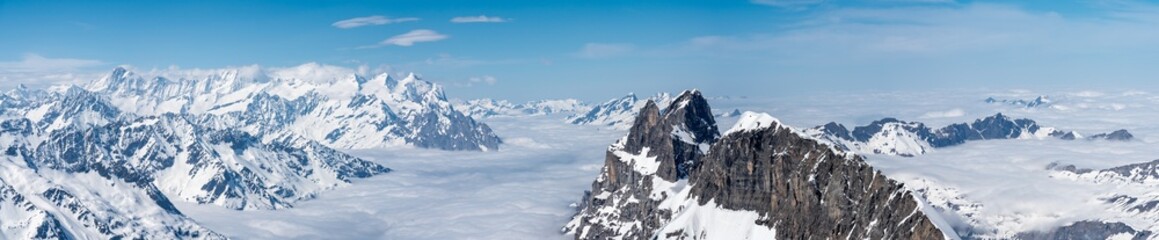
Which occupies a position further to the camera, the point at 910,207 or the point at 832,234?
the point at 832,234

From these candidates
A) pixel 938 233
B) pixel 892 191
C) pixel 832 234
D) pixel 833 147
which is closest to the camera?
A: pixel 938 233

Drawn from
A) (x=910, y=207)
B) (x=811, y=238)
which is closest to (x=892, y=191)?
(x=910, y=207)

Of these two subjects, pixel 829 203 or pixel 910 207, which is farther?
pixel 829 203

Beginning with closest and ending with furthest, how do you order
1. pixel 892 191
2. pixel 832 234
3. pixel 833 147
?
pixel 892 191
pixel 832 234
pixel 833 147

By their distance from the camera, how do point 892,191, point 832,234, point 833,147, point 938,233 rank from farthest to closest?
point 833,147 → point 832,234 → point 892,191 → point 938,233

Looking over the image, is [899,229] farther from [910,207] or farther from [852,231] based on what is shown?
[852,231]

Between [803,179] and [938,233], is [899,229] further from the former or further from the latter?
[803,179]

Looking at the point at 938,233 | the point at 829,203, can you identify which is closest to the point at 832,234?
the point at 829,203

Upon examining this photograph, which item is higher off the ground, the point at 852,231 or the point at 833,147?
the point at 833,147

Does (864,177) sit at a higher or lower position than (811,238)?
higher
